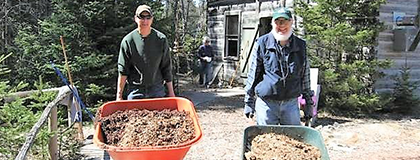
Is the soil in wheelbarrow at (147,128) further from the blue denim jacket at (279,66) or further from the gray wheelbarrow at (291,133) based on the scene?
the blue denim jacket at (279,66)

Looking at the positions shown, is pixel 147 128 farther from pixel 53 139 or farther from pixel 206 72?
pixel 206 72

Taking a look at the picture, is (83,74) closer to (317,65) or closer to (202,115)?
(202,115)

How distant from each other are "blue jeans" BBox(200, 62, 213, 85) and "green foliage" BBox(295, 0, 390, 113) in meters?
5.00

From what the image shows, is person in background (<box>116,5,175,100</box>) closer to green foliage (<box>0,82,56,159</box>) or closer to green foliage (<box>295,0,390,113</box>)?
green foliage (<box>0,82,56,159</box>)

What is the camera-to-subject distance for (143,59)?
380cm

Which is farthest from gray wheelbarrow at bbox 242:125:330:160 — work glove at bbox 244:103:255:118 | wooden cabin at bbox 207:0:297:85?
wooden cabin at bbox 207:0:297:85

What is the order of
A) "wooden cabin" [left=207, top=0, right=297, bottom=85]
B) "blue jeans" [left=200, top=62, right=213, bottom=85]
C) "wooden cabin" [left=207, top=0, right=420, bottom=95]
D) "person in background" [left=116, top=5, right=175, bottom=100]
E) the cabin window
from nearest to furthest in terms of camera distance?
"person in background" [left=116, top=5, right=175, bottom=100]
"wooden cabin" [left=207, top=0, right=420, bottom=95]
"wooden cabin" [left=207, top=0, right=297, bottom=85]
"blue jeans" [left=200, top=62, right=213, bottom=85]
the cabin window

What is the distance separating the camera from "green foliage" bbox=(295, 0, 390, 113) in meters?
8.15

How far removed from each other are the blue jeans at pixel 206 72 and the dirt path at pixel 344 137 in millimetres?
4236

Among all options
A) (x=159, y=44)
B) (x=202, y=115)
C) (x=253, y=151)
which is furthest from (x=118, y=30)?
(x=253, y=151)

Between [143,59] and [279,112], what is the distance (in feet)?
4.32

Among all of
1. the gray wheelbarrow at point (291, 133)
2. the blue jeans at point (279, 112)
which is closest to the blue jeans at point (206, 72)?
the blue jeans at point (279, 112)

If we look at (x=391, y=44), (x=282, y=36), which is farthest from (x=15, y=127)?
(x=391, y=44)

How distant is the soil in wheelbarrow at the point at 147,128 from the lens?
2.65 meters
